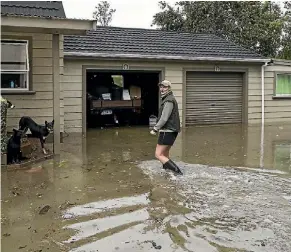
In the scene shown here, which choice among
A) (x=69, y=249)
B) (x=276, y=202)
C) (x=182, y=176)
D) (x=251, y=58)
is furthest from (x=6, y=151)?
(x=251, y=58)

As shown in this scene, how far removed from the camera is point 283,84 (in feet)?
56.1

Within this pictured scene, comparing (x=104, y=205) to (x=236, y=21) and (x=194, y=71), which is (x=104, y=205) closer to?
(x=194, y=71)

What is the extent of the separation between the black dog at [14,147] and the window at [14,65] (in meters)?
3.59

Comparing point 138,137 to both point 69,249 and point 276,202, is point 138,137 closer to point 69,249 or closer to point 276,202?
point 276,202

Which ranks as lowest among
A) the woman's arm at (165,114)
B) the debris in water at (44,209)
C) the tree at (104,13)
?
the debris in water at (44,209)

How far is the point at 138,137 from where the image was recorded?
41.3 ft

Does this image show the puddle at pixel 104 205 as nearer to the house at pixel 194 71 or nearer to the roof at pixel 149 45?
the house at pixel 194 71

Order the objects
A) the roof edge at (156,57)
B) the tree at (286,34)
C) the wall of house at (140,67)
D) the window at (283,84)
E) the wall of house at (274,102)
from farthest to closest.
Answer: the tree at (286,34), the window at (283,84), the wall of house at (274,102), the wall of house at (140,67), the roof edge at (156,57)

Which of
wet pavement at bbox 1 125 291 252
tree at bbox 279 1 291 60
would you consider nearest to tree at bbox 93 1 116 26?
tree at bbox 279 1 291 60

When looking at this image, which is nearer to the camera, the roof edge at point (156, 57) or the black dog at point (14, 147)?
the black dog at point (14, 147)

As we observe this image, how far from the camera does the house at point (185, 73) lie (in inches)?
534

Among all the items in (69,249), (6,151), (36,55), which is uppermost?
(36,55)

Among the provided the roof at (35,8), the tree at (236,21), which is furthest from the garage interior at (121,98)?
the tree at (236,21)

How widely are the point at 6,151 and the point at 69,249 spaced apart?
418 cm
